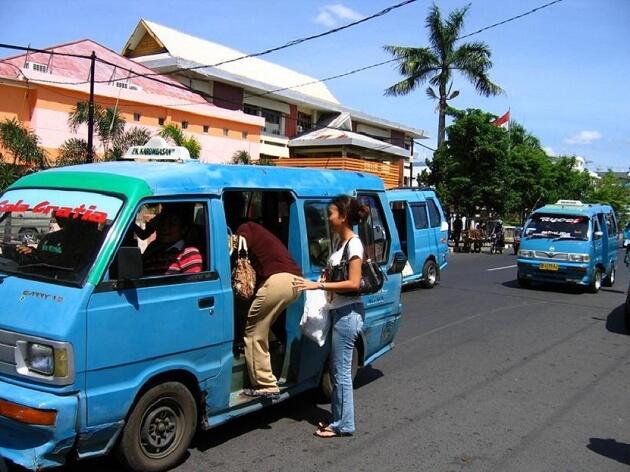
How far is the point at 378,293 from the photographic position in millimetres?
6062

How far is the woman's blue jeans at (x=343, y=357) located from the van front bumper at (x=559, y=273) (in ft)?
35.2

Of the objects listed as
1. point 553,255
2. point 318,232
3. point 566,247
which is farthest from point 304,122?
point 318,232

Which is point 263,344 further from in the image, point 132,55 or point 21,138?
point 132,55

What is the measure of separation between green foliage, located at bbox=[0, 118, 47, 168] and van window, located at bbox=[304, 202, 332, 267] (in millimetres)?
13129

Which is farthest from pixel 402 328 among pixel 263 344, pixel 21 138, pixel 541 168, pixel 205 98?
pixel 541 168

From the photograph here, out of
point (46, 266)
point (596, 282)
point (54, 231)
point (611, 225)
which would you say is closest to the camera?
point (46, 266)

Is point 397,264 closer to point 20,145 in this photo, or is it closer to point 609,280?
point 609,280

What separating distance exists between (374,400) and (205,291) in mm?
2458

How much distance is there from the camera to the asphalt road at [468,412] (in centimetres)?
449

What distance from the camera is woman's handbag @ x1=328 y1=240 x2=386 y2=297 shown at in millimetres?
4648

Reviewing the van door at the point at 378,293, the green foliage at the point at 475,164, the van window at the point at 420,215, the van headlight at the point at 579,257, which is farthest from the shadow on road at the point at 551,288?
the green foliage at the point at 475,164

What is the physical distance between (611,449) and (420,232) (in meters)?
9.07

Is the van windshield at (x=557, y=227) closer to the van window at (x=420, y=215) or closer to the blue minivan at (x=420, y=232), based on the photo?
the blue minivan at (x=420, y=232)

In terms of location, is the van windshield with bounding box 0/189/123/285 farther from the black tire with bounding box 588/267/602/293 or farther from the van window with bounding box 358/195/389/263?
the black tire with bounding box 588/267/602/293
